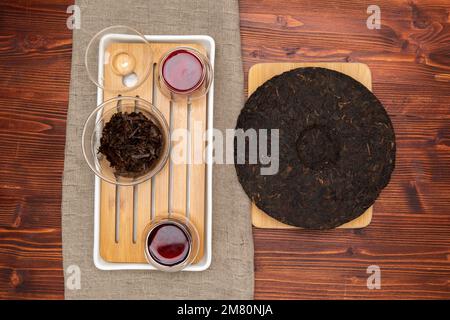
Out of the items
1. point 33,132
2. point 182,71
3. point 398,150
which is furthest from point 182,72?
point 398,150

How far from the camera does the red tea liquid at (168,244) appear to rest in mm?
858

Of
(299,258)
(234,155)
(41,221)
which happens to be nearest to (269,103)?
(234,155)

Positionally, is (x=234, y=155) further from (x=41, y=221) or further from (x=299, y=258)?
(x=41, y=221)

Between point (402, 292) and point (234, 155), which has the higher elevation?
point (234, 155)

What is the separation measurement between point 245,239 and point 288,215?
11 centimetres

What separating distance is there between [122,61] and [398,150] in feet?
2.01

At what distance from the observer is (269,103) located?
93 centimetres

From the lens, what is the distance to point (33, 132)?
3.18 feet

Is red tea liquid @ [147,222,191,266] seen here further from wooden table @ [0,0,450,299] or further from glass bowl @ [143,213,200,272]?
wooden table @ [0,0,450,299]

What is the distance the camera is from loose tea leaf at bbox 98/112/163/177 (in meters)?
0.83

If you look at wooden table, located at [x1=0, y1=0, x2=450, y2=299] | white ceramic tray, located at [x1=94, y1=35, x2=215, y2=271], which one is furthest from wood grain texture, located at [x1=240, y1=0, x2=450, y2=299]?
white ceramic tray, located at [x1=94, y1=35, x2=215, y2=271]
